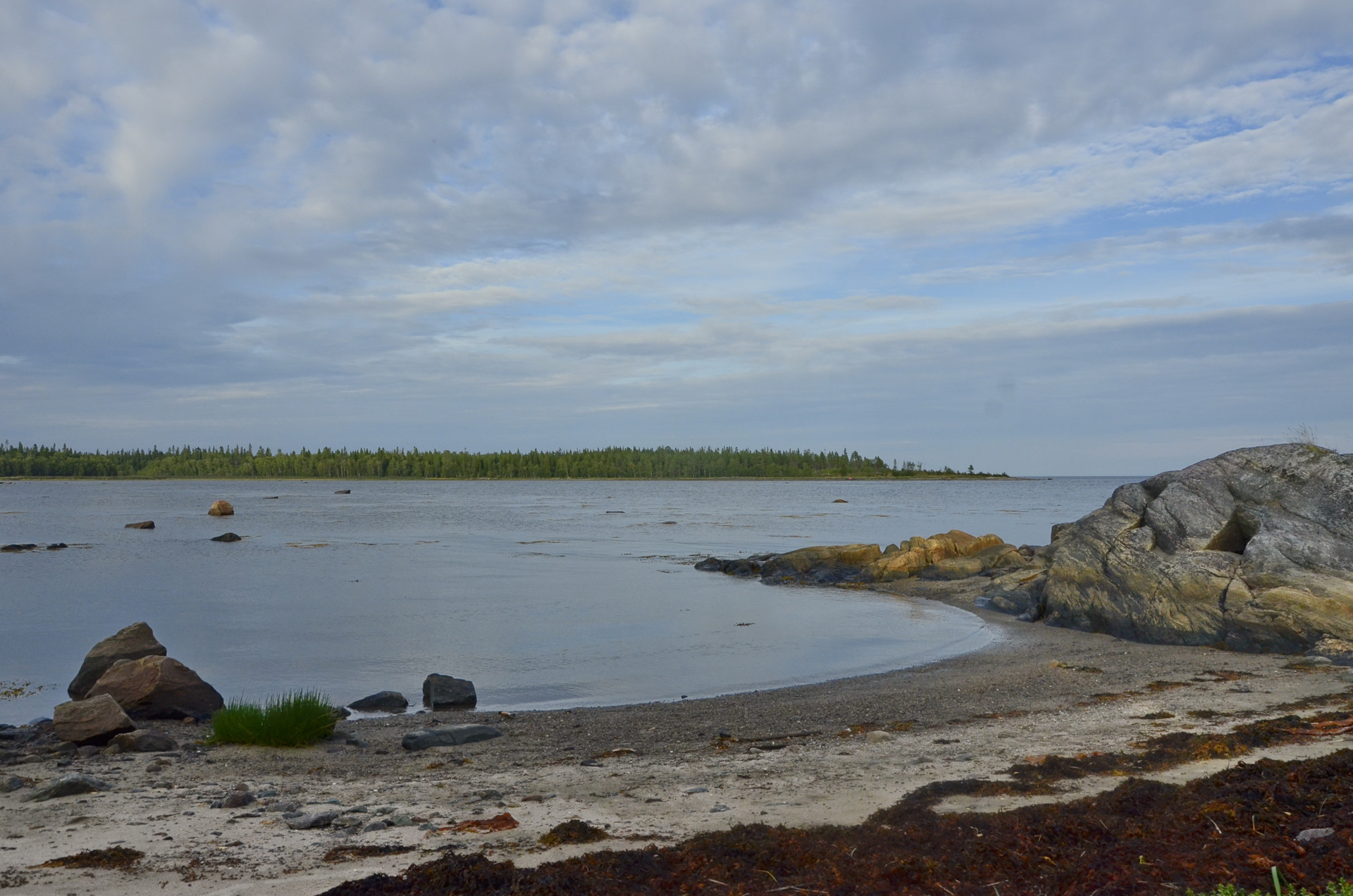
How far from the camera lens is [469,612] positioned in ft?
76.0

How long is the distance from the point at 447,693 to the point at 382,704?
854mm

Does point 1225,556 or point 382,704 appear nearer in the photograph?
point 382,704

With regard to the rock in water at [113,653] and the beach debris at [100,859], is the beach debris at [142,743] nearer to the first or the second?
the rock in water at [113,653]

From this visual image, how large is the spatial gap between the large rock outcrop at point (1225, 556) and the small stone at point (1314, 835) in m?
10.2

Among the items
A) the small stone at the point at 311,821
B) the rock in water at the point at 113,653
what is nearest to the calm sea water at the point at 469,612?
the rock in water at the point at 113,653

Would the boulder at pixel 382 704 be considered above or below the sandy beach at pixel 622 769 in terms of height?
below

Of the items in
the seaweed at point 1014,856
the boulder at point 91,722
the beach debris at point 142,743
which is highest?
the seaweed at point 1014,856

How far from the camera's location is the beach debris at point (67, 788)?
6.91 meters

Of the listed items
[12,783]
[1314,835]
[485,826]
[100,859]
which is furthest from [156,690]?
[1314,835]

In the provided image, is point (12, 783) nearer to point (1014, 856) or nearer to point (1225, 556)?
point (1014, 856)

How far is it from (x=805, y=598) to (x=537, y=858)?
2021 cm

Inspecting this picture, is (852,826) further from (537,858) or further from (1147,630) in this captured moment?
(1147,630)

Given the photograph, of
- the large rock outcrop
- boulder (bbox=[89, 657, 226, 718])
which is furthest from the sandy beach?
the large rock outcrop

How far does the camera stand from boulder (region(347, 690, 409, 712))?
41.1 feet
